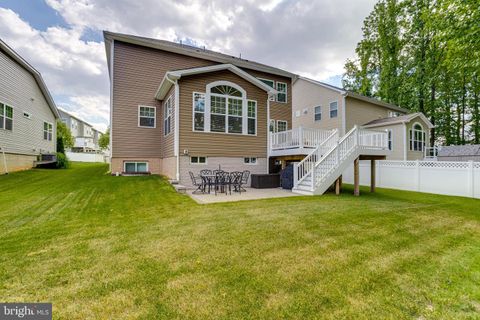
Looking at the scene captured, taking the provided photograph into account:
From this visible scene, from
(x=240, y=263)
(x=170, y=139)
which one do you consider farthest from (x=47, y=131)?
(x=240, y=263)

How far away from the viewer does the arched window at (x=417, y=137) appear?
54.9 feet

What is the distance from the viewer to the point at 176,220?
16.3 feet

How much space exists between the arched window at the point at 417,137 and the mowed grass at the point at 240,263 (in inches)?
520

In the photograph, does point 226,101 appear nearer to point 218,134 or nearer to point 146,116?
point 218,134

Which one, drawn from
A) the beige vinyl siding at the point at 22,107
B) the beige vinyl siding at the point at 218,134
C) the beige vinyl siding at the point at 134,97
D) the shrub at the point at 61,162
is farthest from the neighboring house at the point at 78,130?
the beige vinyl siding at the point at 218,134

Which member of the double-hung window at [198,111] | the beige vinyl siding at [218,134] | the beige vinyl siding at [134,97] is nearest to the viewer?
the beige vinyl siding at [218,134]

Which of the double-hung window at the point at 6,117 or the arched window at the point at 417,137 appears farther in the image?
the arched window at the point at 417,137

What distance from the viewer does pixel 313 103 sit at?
18.2 metres

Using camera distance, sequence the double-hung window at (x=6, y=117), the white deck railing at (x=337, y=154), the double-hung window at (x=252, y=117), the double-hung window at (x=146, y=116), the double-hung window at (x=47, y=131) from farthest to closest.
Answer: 1. the double-hung window at (x=47, y=131)
2. the double-hung window at (x=146, y=116)
3. the double-hung window at (x=6, y=117)
4. the double-hung window at (x=252, y=117)
5. the white deck railing at (x=337, y=154)

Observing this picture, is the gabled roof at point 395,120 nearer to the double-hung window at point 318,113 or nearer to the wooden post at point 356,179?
the double-hung window at point 318,113

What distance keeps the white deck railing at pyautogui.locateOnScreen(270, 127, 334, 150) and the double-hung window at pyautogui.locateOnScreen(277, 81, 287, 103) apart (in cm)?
588

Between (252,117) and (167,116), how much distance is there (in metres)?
4.32

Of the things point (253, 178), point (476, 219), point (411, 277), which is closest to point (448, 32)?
point (476, 219)

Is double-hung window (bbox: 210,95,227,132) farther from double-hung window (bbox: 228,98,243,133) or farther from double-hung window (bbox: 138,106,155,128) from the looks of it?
double-hung window (bbox: 138,106,155,128)
